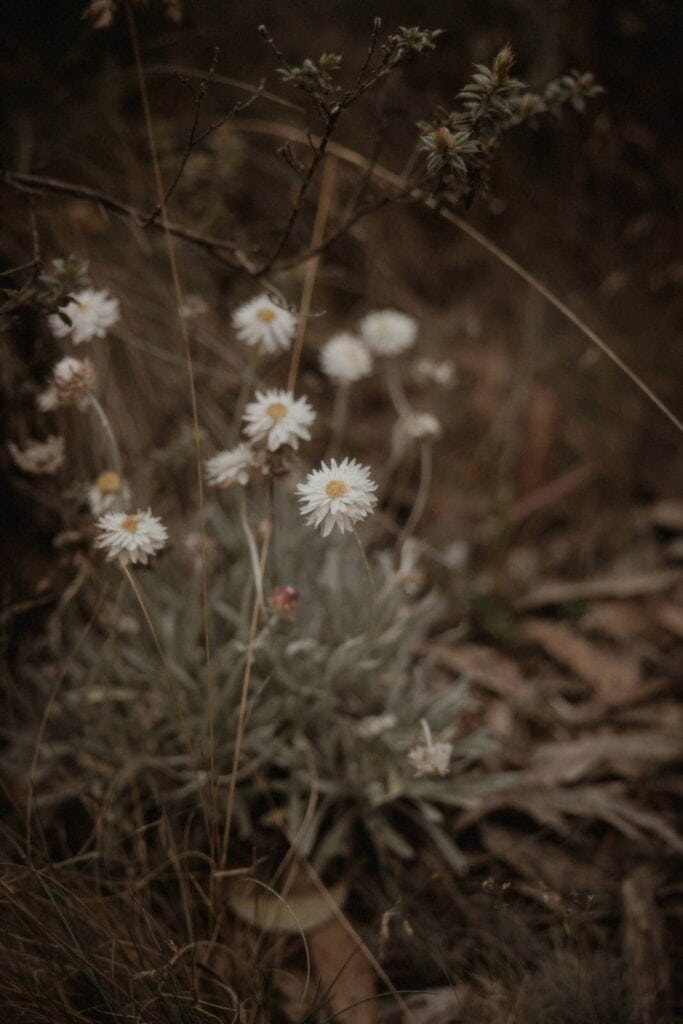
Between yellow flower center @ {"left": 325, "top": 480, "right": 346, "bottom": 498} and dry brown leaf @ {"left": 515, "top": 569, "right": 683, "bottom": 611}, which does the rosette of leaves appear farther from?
dry brown leaf @ {"left": 515, "top": 569, "right": 683, "bottom": 611}

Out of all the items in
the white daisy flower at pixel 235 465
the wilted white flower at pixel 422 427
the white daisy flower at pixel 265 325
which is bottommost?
the white daisy flower at pixel 235 465

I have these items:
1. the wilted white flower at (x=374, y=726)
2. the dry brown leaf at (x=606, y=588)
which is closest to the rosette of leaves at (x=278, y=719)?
the wilted white flower at (x=374, y=726)

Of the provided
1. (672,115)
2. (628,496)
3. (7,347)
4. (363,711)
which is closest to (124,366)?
(7,347)

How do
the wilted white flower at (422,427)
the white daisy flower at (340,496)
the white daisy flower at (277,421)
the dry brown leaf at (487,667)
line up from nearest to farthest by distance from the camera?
the white daisy flower at (340,496)
the white daisy flower at (277,421)
the wilted white flower at (422,427)
the dry brown leaf at (487,667)

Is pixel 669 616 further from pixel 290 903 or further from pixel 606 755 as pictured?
pixel 290 903

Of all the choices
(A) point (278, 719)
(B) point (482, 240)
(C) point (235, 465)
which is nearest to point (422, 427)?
(B) point (482, 240)

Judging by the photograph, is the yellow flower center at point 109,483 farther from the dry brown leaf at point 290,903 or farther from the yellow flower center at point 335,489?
the dry brown leaf at point 290,903
